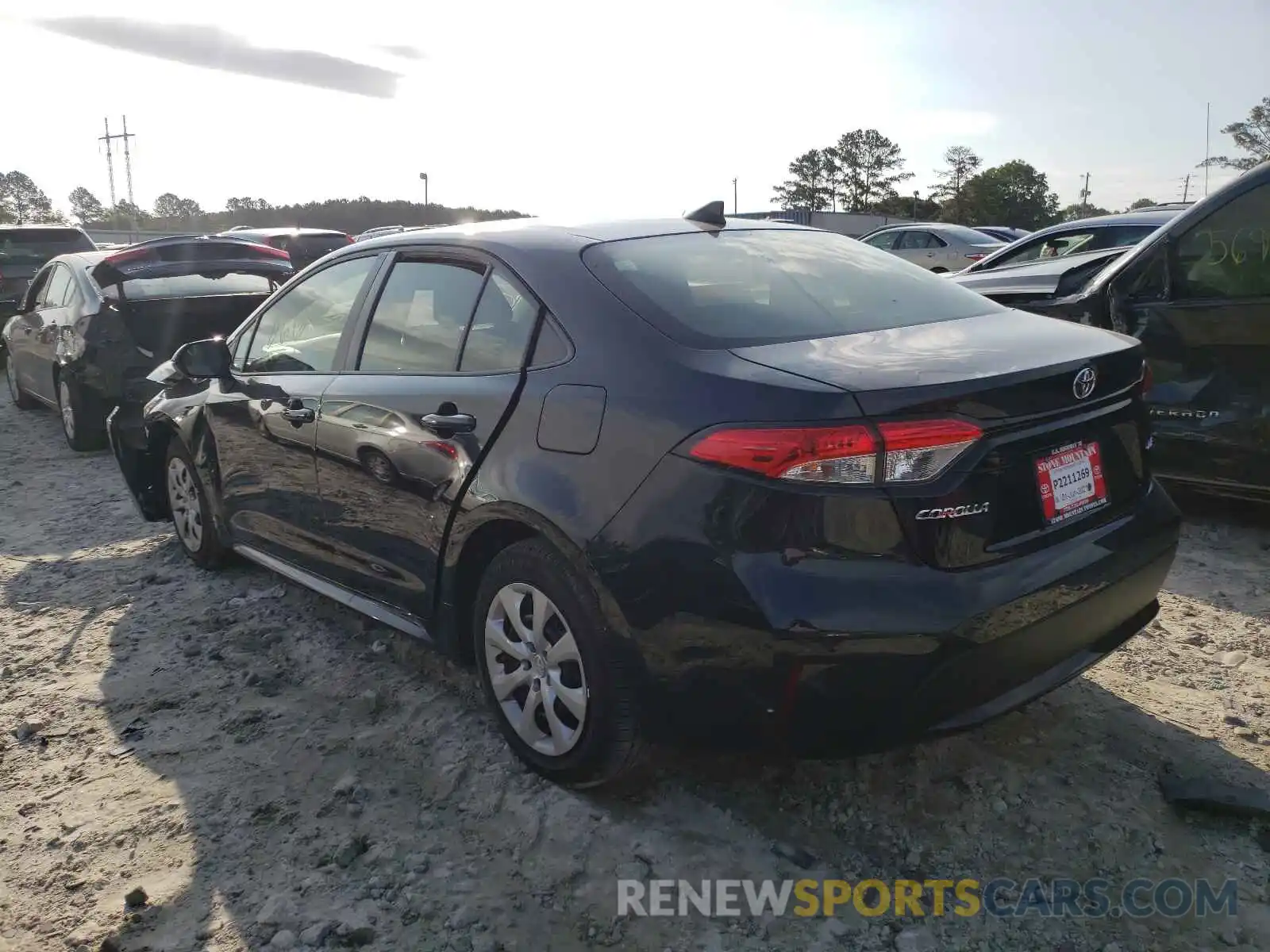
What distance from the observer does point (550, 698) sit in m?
2.86

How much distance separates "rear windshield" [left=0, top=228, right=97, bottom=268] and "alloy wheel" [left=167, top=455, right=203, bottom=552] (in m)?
8.41

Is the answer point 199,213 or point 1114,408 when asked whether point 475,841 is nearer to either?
point 1114,408

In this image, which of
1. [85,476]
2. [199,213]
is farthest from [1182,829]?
[199,213]

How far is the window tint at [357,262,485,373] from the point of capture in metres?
3.24

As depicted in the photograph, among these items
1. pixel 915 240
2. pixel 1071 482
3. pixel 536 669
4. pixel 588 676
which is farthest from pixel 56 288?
pixel 915 240

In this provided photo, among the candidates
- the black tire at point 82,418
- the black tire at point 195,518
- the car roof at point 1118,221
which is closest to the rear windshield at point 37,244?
the black tire at point 82,418

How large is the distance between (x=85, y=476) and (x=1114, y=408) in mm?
6958

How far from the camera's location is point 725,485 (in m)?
2.33

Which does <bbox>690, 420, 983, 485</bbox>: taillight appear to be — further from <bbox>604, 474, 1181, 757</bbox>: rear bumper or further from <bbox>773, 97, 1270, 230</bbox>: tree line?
<bbox>773, 97, 1270, 230</bbox>: tree line

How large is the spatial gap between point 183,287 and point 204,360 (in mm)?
3618

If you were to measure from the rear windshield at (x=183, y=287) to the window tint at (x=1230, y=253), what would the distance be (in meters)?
6.11

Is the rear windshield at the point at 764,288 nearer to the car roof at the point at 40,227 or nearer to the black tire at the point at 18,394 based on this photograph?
the black tire at the point at 18,394

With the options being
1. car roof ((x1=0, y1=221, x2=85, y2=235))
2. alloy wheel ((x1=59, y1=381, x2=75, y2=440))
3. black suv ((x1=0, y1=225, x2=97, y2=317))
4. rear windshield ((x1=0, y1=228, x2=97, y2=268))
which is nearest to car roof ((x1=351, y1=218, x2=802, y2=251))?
alloy wheel ((x1=59, y1=381, x2=75, y2=440))

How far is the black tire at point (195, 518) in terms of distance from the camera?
486 centimetres
